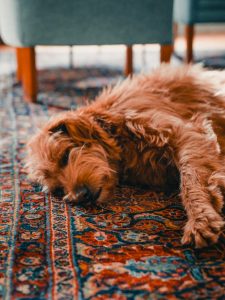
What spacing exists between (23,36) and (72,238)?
2064 mm

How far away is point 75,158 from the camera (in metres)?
1.99

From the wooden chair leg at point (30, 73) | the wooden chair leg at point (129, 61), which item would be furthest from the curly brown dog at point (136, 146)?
the wooden chair leg at point (129, 61)

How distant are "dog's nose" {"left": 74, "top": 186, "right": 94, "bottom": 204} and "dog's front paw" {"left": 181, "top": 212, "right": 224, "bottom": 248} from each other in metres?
0.45

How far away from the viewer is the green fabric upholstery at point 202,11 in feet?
14.6

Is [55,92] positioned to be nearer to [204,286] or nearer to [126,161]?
[126,161]

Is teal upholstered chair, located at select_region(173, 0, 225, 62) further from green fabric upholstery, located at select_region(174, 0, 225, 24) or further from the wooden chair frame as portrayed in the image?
the wooden chair frame

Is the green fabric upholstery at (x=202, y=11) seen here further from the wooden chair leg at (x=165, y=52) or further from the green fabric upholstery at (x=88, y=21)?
the green fabric upholstery at (x=88, y=21)

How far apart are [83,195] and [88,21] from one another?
1803mm

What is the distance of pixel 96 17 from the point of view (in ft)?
10.9

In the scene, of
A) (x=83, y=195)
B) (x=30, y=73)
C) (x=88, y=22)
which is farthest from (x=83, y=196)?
(x=30, y=73)

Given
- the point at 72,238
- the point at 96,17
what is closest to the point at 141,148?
the point at 72,238

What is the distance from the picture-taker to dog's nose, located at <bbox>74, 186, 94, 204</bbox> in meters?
1.88

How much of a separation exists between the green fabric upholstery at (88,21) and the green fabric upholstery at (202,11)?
1.12 meters

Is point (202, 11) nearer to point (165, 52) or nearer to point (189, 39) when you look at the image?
point (189, 39)
